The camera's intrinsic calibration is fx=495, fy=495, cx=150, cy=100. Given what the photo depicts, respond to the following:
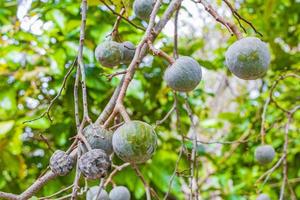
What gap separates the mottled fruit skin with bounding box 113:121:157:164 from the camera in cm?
85

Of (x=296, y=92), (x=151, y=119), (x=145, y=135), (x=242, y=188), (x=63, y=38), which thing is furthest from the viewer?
(x=242, y=188)

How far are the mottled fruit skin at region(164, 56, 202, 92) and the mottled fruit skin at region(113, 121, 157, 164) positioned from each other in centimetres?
21

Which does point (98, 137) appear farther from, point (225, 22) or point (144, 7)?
point (144, 7)

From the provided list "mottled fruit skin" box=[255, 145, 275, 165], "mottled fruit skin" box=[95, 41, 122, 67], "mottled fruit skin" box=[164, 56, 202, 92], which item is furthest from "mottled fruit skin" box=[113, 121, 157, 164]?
"mottled fruit skin" box=[255, 145, 275, 165]

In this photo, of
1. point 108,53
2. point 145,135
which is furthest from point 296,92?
point 145,135

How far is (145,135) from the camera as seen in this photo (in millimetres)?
858

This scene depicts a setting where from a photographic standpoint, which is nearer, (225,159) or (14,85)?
(14,85)

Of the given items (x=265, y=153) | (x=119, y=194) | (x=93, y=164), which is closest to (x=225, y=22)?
(x=93, y=164)

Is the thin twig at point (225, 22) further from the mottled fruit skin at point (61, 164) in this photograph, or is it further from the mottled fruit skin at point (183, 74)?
the mottled fruit skin at point (61, 164)

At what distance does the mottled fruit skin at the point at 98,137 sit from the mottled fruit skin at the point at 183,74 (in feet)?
0.68

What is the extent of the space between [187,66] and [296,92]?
157 centimetres

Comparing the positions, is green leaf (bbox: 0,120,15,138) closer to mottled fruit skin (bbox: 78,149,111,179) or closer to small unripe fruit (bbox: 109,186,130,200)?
small unripe fruit (bbox: 109,186,130,200)

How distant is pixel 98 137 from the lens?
90 cm

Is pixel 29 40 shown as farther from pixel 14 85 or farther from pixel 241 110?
pixel 241 110
